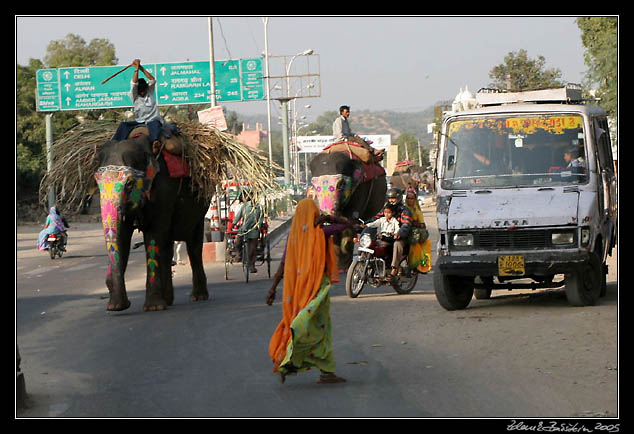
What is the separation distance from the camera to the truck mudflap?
11.2m

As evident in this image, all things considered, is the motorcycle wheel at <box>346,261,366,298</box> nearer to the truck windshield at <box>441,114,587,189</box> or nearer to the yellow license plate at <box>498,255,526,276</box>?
the truck windshield at <box>441,114,587,189</box>

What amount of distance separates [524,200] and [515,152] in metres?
0.89

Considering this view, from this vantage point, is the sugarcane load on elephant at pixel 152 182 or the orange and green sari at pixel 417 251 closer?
the sugarcane load on elephant at pixel 152 182

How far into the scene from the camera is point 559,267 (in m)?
11.2

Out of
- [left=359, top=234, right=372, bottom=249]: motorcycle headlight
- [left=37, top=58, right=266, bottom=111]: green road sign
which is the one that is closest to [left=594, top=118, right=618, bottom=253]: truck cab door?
[left=359, top=234, right=372, bottom=249]: motorcycle headlight

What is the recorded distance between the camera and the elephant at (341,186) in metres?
17.2

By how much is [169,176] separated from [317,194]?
4.25 m

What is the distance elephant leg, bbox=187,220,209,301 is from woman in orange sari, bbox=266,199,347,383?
6166 millimetres

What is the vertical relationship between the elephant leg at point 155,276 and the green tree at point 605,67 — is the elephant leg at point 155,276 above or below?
below

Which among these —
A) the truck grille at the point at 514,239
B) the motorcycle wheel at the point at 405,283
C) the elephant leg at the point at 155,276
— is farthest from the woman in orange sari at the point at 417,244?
the elephant leg at the point at 155,276

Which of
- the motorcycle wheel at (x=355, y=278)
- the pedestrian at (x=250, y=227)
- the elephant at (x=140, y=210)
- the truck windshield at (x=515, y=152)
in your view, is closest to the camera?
the truck windshield at (x=515, y=152)

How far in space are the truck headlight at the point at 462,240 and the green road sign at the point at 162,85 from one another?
89.1 ft

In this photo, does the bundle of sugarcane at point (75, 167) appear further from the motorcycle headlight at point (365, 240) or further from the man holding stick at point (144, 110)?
the motorcycle headlight at point (365, 240)

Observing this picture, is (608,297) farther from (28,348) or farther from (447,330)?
(28,348)
